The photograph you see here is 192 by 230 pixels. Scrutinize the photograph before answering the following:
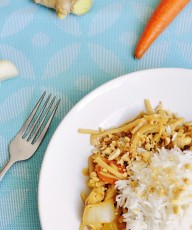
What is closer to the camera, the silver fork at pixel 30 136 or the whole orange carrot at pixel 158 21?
the silver fork at pixel 30 136

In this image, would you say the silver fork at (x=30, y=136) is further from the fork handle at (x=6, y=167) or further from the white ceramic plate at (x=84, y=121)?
the white ceramic plate at (x=84, y=121)

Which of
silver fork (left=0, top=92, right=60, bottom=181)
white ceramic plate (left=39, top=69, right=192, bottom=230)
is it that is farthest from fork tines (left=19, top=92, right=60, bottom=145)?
white ceramic plate (left=39, top=69, right=192, bottom=230)

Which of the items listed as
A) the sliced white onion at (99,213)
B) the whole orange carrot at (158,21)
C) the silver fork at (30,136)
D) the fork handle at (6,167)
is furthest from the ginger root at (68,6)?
the sliced white onion at (99,213)

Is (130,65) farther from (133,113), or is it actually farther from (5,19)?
(5,19)

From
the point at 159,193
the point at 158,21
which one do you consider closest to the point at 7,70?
the point at 158,21

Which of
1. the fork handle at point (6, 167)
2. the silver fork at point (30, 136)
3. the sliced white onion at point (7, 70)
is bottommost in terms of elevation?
the fork handle at point (6, 167)

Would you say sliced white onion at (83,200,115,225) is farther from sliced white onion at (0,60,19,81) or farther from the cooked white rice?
sliced white onion at (0,60,19,81)

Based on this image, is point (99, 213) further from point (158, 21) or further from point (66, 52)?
point (158, 21)

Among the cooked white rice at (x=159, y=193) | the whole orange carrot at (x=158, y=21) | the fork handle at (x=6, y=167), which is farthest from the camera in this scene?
the whole orange carrot at (x=158, y=21)
